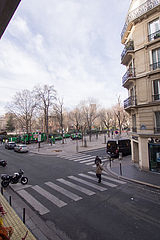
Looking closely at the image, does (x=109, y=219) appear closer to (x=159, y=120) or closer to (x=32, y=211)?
(x=32, y=211)

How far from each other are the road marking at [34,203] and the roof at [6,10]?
7112mm

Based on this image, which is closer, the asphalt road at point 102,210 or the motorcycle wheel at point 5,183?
the asphalt road at point 102,210

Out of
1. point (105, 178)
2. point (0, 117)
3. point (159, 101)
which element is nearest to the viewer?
point (105, 178)

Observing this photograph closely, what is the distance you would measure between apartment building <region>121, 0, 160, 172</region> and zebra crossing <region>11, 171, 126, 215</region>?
436cm

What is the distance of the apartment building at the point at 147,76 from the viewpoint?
40.5 feet

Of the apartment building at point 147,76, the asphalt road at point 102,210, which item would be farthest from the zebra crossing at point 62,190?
the apartment building at point 147,76

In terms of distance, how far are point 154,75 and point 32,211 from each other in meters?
13.5

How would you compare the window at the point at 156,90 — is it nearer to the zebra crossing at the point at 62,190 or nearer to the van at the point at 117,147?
the zebra crossing at the point at 62,190

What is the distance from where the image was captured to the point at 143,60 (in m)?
13.4

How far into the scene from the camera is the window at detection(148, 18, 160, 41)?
12.4 metres

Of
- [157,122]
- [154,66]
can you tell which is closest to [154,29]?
[154,66]

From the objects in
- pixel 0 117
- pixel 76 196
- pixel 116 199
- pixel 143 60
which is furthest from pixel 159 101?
pixel 0 117

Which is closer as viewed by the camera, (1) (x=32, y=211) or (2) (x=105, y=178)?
(1) (x=32, y=211)

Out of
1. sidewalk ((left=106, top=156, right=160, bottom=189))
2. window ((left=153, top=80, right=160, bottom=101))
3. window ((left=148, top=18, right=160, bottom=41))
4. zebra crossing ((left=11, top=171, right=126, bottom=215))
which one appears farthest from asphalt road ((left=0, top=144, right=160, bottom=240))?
window ((left=148, top=18, right=160, bottom=41))
